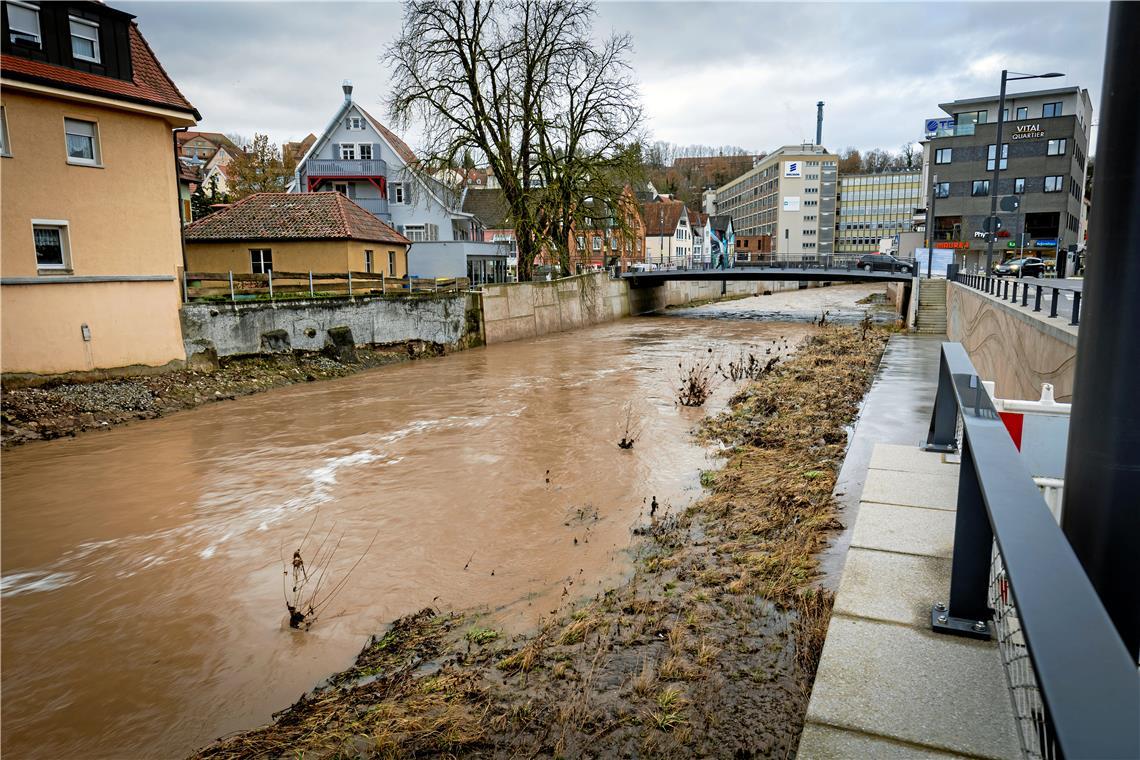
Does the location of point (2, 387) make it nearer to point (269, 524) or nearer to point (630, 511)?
point (269, 524)

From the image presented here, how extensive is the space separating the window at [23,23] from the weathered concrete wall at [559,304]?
58.0ft

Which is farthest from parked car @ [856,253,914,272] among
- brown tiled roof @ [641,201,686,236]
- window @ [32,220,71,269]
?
brown tiled roof @ [641,201,686,236]

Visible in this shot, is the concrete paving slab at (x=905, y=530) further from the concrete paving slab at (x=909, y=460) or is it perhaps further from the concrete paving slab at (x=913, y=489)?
the concrete paving slab at (x=909, y=460)

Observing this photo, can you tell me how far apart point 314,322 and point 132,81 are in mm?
8270

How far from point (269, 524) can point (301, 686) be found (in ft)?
15.2

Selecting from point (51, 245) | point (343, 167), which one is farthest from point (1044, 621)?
point (343, 167)

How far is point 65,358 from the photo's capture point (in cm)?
1811

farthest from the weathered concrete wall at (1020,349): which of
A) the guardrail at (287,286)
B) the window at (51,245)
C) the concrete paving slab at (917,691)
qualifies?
the window at (51,245)

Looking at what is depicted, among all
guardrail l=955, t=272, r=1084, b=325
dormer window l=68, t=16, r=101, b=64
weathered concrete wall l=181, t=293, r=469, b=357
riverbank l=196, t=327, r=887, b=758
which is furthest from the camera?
Answer: weathered concrete wall l=181, t=293, r=469, b=357

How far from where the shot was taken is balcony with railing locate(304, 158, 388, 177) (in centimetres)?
4741

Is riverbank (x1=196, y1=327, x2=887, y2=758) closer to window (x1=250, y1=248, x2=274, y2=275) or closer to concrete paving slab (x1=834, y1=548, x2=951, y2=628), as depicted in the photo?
concrete paving slab (x1=834, y1=548, x2=951, y2=628)

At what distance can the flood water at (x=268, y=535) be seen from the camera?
6.20 meters

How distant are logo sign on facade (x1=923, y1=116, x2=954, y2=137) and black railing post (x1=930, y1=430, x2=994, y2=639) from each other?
78.9m

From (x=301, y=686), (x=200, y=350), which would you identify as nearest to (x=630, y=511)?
(x=301, y=686)
